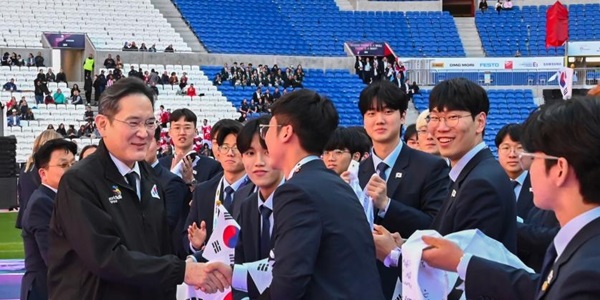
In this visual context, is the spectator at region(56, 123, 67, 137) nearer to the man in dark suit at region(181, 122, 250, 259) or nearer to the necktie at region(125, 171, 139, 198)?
the man in dark suit at region(181, 122, 250, 259)

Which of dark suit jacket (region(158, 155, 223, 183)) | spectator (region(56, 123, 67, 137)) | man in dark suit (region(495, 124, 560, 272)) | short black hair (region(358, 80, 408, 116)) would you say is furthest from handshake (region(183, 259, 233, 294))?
spectator (region(56, 123, 67, 137))

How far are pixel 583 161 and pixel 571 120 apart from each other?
0.12 metres

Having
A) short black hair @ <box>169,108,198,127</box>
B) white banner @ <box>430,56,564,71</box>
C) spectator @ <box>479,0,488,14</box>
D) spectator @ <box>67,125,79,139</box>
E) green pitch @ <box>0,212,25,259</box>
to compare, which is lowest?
green pitch @ <box>0,212,25,259</box>

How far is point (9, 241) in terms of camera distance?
672 inches

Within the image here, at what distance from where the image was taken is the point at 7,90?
29297mm

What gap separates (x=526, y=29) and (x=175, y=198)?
39.4 meters

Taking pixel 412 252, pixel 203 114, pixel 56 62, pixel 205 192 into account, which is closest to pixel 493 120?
pixel 203 114

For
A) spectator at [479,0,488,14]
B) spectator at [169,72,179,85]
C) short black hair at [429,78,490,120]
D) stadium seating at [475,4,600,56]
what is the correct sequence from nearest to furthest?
short black hair at [429,78,490,120] < spectator at [169,72,179,85] < stadium seating at [475,4,600,56] < spectator at [479,0,488,14]

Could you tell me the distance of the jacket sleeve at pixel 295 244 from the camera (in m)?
3.67

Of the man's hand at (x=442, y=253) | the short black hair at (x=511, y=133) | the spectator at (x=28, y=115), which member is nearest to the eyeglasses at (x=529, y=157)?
the man's hand at (x=442, y=253)

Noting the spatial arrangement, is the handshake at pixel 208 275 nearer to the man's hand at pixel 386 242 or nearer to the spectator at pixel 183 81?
the man's hand at pixel 386 242

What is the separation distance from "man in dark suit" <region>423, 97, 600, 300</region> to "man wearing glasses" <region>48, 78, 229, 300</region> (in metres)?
1.86

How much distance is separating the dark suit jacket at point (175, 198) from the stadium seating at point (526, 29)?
36644 millimetres

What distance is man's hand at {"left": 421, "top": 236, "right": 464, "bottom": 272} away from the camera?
3461 mm
